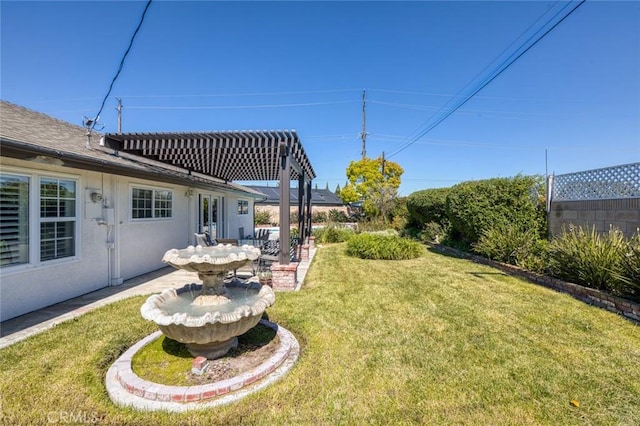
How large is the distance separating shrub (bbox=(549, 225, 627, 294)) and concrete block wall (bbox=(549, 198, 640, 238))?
25 centimetres

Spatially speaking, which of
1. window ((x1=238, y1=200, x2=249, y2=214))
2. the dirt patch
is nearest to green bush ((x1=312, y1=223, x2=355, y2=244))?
window ((x1=238, y1=200, x2=249, y2=214))

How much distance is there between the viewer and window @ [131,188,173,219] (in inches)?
304

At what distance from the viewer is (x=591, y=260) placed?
231 inches

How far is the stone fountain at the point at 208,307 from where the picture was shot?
300cm

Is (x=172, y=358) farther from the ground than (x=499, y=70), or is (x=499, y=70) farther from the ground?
(x=499, y=70)

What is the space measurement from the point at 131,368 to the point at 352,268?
691 cm

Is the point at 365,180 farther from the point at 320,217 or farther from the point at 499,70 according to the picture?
the point at 499,70

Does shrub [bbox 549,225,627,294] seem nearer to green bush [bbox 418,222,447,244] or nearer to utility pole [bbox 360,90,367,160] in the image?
green bush [bbox 418,222,447,244]

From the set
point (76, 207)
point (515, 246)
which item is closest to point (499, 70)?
point (515, 246)

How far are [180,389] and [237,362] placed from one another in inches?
27.7

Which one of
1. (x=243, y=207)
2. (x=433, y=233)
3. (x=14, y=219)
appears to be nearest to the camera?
(x=14, y=219)

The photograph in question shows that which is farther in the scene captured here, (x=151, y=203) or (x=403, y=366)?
(x=151, y=203)

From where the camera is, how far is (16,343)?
12.6 ft

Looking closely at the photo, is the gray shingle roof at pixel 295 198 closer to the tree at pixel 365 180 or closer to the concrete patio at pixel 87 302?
the tree at pixel 365 180
